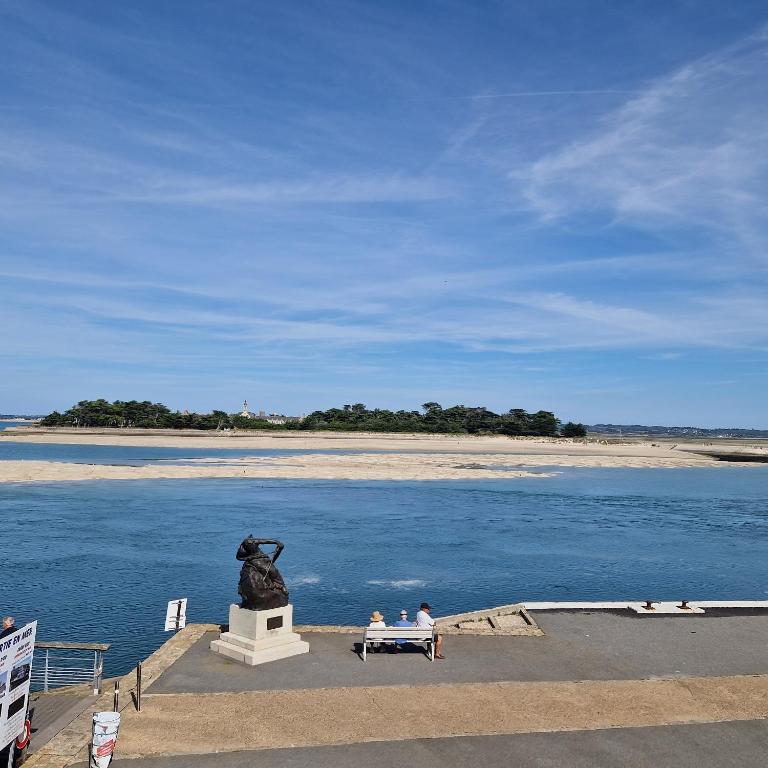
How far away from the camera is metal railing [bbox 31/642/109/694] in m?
16.0

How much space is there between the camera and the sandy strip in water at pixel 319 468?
80.9 meters

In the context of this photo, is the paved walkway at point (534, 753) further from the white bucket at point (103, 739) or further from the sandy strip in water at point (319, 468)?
the sandy strip in water at point (319, 468)

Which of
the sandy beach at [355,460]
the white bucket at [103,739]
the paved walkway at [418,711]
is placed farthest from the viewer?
the sandy beach at [355,460]

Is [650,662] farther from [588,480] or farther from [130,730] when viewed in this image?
[588,480]

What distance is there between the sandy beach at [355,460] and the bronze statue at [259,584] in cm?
6395

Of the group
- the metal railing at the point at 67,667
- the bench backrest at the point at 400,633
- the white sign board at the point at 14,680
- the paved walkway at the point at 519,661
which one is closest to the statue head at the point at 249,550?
the paved walkway at the point at 519,661

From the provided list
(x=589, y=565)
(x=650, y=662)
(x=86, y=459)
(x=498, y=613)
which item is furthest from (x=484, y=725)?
(x=86, y=459)

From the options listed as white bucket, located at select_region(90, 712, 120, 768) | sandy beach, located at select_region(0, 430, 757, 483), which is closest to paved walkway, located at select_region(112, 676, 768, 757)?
white bucket, located at select_region(90, 712, 120, 768)

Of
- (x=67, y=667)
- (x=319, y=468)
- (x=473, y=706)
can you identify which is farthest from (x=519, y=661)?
(x=319, y=468)

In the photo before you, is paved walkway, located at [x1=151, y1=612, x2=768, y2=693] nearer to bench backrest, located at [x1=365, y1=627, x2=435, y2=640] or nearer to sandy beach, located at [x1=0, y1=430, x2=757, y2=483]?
bench backrest, located at [x1=365, y1=627, x2=435, y2=640]

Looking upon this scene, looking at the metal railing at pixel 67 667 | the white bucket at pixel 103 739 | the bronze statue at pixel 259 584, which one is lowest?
the metal railing at pixel 67 667

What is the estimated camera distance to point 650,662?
17.0 metres

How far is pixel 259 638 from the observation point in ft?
55.2

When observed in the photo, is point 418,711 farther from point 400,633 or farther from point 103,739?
point 103,739
